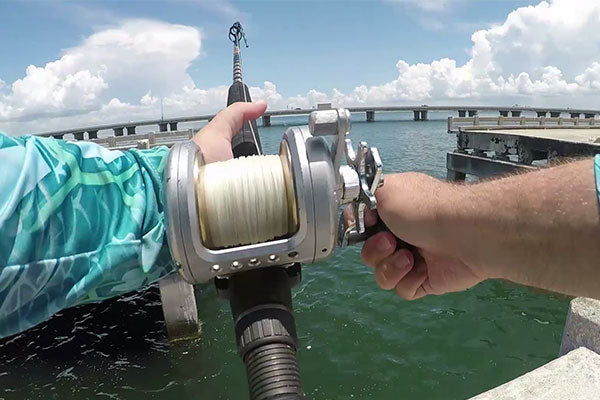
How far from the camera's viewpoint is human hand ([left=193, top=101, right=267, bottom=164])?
214cm

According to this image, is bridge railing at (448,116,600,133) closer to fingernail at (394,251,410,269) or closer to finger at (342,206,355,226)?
fingernail at (394,251,410,269)

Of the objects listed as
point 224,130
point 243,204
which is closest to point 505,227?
point 243,204

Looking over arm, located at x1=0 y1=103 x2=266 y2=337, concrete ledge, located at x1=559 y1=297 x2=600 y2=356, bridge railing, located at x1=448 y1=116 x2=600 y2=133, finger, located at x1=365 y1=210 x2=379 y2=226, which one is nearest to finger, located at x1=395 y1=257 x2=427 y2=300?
finger, located at x1=365 y1=210 x2=379 y2=226

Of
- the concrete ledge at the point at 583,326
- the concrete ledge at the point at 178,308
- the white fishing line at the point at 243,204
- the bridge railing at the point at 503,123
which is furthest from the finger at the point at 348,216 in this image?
the bridge railing at the point at 503,123

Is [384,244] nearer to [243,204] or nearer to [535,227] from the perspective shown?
[535,227]

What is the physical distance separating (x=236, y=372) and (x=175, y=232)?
21.1 feet

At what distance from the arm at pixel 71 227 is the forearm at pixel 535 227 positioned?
3.99 ft

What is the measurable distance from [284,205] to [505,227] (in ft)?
2.83

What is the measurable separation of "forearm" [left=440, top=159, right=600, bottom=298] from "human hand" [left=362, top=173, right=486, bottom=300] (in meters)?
0.07

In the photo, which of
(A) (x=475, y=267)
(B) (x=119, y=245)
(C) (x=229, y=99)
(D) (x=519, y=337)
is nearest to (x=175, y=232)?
(B) (x=119, y=245)

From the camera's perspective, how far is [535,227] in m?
1.50

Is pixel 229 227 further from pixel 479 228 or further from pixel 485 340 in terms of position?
pixel 485 340

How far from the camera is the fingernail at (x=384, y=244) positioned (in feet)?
6.95

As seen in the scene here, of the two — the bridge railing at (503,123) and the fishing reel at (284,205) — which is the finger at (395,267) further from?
the bridge railing at (503,123)
